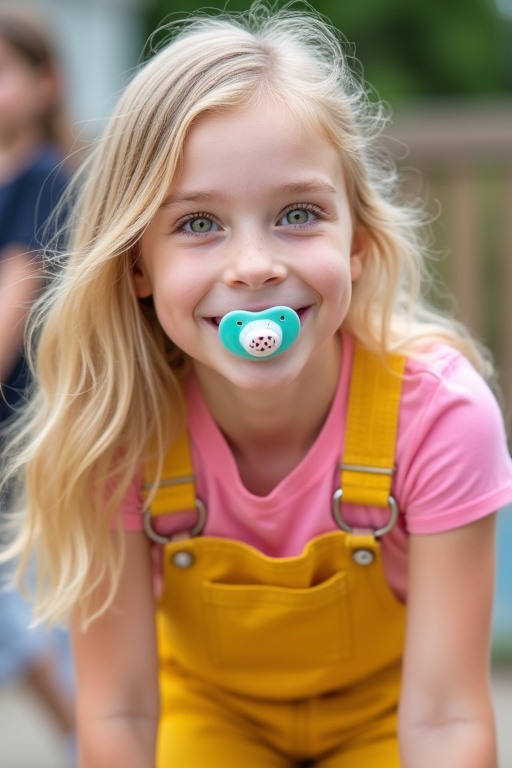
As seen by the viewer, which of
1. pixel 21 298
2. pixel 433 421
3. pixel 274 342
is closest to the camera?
pixel 274 342

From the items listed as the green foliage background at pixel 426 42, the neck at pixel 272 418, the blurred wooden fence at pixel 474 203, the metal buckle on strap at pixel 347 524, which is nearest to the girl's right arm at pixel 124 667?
the neck at pixel 272 418

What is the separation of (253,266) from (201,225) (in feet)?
0.42

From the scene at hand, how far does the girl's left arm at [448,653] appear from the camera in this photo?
1.83 m

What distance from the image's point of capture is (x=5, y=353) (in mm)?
2826

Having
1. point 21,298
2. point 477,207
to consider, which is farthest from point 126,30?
point 21,298

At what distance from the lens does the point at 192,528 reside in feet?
6.56

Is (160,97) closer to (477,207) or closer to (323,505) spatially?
(323,505)

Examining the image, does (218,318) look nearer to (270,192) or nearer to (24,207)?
(270,192)

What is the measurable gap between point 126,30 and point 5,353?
34.3 feet

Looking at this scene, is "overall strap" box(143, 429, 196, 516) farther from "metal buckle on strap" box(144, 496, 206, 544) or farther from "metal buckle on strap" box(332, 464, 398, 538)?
"metal buckle on strap" box(332, 464, 398, 538)

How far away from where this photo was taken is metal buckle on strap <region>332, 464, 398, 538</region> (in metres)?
1.89

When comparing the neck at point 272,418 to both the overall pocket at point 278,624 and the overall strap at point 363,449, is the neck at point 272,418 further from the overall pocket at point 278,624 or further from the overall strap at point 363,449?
the overall pocket at point 278,624

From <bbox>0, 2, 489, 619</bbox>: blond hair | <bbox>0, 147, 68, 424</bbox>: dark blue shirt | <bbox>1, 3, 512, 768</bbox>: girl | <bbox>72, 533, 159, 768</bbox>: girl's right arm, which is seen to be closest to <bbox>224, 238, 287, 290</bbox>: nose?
<bbox>1, 3, 512, 768</bbox>: girl

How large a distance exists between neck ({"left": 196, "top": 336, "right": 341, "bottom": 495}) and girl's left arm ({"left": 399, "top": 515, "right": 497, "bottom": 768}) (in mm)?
288
